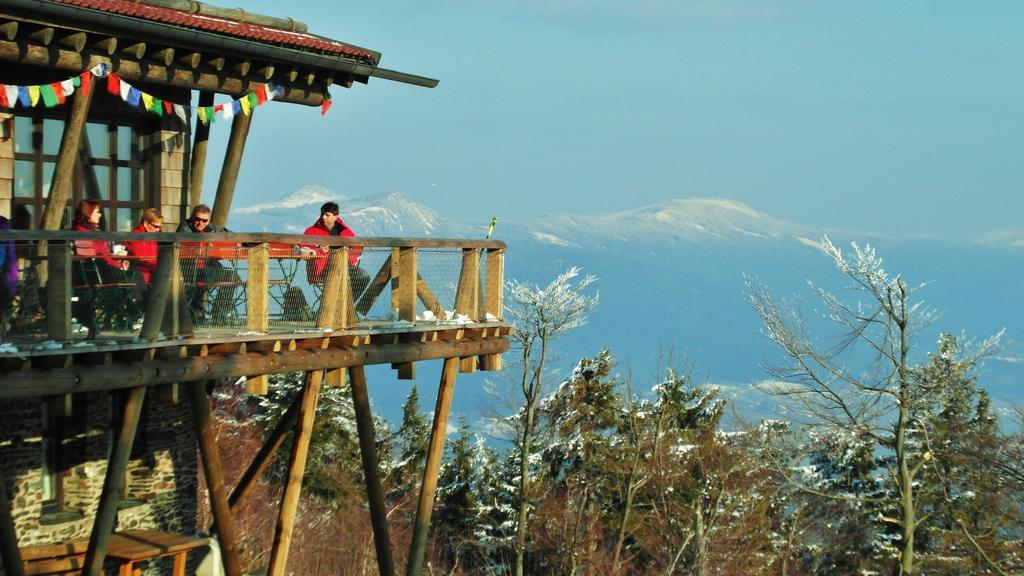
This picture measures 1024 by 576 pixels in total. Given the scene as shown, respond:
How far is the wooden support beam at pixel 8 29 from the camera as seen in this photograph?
615 inches

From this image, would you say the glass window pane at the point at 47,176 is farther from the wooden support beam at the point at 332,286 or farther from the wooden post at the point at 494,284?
the wooden post at the point at 494,284

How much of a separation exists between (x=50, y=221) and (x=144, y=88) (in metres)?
3.27

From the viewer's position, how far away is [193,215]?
15852 millimetres

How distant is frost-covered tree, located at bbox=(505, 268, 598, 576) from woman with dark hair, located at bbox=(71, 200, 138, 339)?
3656 cm

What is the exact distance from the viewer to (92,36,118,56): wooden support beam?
659 inches

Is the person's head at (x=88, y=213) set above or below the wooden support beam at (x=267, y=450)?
above

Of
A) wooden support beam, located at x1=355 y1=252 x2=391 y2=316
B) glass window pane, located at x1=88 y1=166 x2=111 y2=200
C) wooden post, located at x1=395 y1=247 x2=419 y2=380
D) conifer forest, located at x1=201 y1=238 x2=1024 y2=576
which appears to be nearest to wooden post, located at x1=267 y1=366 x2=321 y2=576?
wooden support beam, located at x1=355 y1=252 x2=391 y2=316

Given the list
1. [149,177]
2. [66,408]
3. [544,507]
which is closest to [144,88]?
[149,177]

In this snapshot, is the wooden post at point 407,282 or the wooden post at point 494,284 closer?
the wooden post at point 407,282

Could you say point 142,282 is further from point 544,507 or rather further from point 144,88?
point 544,507

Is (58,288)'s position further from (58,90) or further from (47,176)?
(47,176)

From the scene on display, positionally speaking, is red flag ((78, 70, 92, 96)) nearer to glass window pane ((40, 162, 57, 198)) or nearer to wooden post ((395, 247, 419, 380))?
glass window pane ((40, 162, 57, 198))

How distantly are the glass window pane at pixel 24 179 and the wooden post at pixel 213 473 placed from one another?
322 centimetres

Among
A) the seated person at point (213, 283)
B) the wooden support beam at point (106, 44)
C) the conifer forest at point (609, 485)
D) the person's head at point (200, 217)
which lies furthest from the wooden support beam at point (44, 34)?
the conifer forest at point (609, 485)
